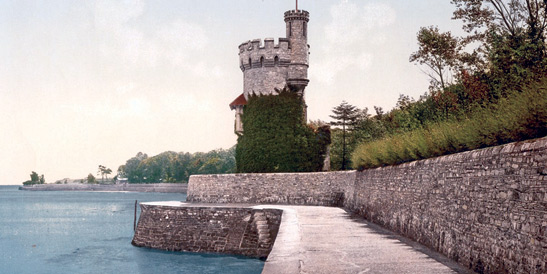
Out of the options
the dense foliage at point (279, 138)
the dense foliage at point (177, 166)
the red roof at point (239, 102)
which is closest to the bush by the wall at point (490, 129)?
the dense foliage at point (279, 138)

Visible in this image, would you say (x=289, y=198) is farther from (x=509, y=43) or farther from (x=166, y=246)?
(x=509, y=43)

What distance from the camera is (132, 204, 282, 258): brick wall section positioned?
25328mm

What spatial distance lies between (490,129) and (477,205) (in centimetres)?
134

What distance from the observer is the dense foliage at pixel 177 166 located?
131125 mm

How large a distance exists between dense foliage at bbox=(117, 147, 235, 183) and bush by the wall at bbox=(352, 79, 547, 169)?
311ft

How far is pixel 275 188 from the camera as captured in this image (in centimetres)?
3241

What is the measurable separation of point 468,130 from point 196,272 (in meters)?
18.3

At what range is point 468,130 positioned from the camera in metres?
10.3

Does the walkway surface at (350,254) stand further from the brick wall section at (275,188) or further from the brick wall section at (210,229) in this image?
the brick wall section at (275,188)

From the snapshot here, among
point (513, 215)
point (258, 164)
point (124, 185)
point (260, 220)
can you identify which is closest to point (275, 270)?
point (513, 215)

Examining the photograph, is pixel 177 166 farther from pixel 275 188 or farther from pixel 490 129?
pixel 490 129

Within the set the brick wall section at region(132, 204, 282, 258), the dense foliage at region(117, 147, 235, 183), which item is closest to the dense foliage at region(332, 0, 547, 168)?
the brick wall section at region(132, 204, 282, 258)

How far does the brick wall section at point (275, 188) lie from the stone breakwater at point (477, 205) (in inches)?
437

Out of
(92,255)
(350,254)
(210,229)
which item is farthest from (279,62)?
(350,254)
